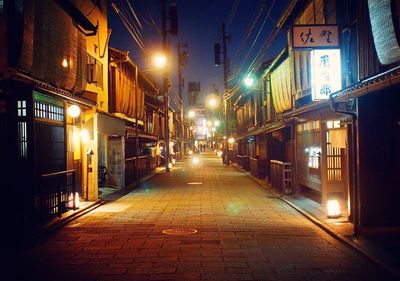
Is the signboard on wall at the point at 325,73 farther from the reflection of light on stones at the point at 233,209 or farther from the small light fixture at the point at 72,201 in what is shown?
the small light fixture at the point at 72,201

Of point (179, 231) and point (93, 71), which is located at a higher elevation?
point (93, 71)

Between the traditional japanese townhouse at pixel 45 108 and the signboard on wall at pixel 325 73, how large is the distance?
914 cm

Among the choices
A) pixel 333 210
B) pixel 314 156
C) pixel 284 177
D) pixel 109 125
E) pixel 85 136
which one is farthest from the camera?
pixel 109 125

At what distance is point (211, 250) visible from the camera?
1004 cm

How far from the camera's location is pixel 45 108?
14.4 metres

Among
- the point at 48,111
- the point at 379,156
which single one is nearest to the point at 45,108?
the point at 48,111

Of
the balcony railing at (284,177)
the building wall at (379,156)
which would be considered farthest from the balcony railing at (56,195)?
the balcony railing at (284,177)

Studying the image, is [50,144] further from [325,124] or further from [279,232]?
[325,124]

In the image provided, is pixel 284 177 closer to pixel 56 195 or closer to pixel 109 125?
pixel 109 125

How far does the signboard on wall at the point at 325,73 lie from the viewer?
14734 mm

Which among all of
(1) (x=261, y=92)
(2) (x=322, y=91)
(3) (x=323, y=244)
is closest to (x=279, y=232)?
(3) (x=323, y=244)

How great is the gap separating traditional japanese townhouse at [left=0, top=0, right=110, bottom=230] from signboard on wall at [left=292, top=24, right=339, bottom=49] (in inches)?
331

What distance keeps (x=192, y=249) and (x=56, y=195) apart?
660 cm

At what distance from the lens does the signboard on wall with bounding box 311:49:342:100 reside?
14734 millimetres
